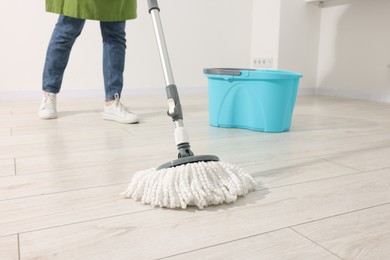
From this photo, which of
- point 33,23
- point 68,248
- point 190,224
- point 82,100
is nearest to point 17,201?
point 68,248

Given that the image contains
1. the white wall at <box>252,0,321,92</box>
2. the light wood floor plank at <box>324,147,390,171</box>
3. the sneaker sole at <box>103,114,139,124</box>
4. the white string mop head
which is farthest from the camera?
the white wall at <box>252,0,321,92</box>

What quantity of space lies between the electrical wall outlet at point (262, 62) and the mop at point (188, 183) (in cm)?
196

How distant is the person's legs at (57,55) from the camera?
1.43m

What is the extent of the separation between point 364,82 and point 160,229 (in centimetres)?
211

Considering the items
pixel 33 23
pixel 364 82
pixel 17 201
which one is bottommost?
pixel 17 201

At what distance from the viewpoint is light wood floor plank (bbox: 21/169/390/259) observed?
0.51 m

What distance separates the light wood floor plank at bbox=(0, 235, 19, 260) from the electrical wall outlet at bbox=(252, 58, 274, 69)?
7.32 ft

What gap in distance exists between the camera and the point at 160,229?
572mm

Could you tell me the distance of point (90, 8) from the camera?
1359mm

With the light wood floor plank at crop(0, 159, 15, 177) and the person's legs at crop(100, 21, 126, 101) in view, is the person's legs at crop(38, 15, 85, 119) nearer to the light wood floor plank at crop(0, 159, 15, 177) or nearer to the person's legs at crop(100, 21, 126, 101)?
the person's legs at crop(100, 21, 126, 101)

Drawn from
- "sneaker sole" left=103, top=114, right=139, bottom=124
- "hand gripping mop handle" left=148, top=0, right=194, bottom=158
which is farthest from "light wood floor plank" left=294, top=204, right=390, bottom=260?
"sneaker sole" left=103, top=114, right=139, bottom=124

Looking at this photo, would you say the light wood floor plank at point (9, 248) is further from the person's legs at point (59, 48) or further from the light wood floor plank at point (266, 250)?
the person's legs at point (59, 48)

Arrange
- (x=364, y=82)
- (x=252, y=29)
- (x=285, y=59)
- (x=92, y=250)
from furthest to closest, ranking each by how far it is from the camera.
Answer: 1. (x=252, y=29)
2. (x=285, y=59)
3. (x=364, y=82)
4. (x=92, y=250)

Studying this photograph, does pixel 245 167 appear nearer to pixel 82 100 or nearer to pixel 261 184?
pixel 261 184
